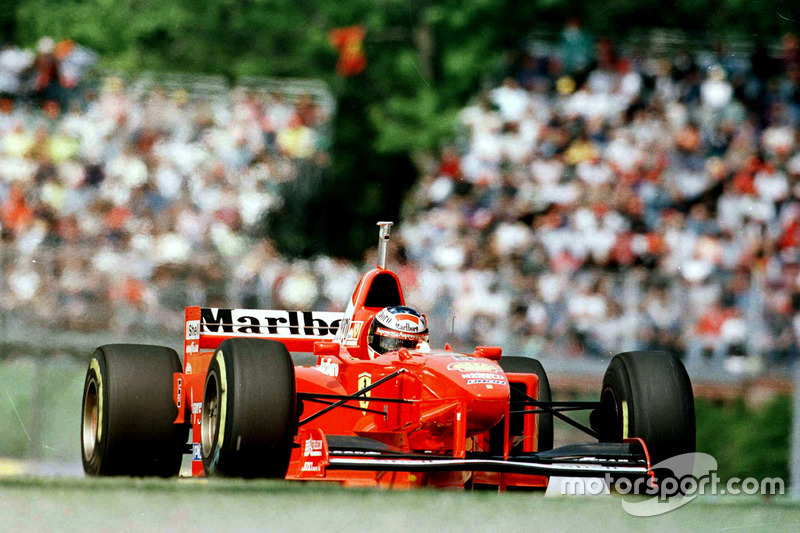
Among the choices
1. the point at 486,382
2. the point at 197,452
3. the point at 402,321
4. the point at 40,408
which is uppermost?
the point at 402,321

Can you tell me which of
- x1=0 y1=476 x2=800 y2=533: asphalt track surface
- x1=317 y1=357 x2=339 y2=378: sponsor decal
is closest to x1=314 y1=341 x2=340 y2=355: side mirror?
x1=317 y1=357 x2=339 y2=378: sponsor decal

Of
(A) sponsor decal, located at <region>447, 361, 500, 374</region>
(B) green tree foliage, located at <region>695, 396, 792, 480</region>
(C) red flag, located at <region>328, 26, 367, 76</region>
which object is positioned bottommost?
(B) green tree foliage, located at <region>695, 396, 792, 480</region>

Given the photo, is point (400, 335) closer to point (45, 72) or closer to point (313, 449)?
point (313, 449)

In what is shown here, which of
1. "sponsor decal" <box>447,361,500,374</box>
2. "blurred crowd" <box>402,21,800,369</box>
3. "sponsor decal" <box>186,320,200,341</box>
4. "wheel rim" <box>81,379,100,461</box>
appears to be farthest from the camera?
"blurred crowd" <box>402,21,800,369</box>

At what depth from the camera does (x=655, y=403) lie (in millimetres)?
6445

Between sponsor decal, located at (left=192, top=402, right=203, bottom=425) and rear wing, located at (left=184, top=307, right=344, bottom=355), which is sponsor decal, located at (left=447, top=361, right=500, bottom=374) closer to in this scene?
sponsor decal, located at (left=192, top=402, right=203, bottom=425)

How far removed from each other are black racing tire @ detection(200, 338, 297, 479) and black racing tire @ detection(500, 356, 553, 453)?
1.62m

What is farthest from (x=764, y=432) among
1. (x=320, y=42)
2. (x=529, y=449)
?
(x=320, y=42)

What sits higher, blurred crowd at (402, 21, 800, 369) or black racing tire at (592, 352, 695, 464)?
blurred crowd at (402, 21, 800, 369)

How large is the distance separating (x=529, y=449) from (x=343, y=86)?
11946mm

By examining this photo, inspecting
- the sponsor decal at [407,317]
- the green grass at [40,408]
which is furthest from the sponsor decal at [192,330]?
the green grass at [40,408]

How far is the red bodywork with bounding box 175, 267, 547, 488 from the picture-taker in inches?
239

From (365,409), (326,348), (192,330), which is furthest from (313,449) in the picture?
(192,330)

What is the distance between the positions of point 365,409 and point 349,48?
494 inches
